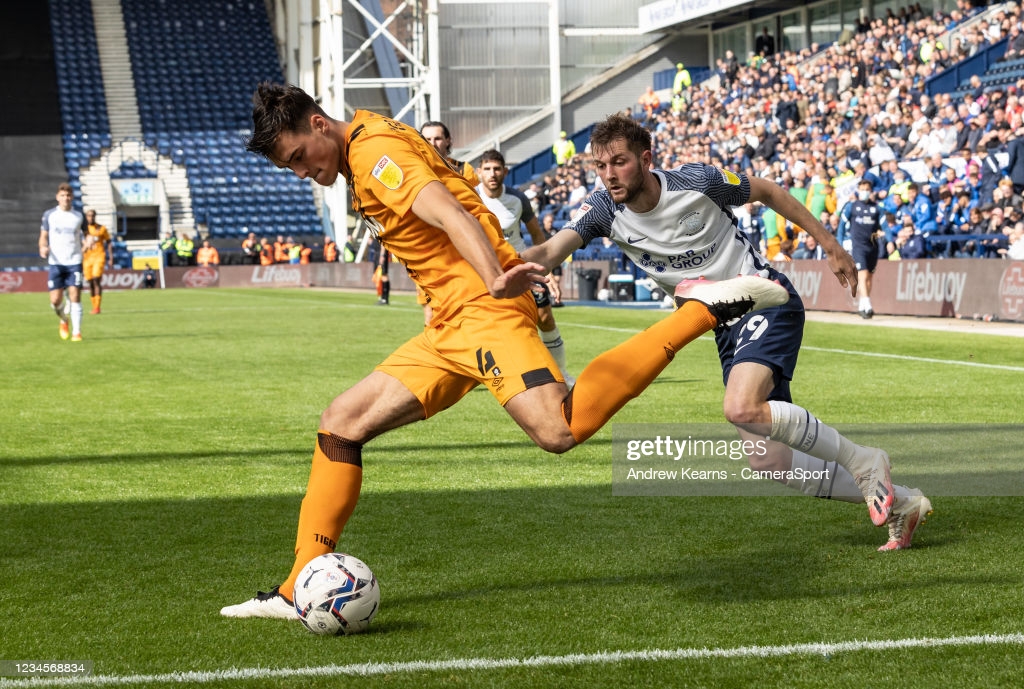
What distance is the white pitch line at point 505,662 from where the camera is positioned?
3900 mm

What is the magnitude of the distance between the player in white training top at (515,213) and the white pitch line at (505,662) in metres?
5.78

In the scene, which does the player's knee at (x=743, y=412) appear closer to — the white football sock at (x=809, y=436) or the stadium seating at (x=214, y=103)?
the white football sock at (x=809, y=436)

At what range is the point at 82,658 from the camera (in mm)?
4137

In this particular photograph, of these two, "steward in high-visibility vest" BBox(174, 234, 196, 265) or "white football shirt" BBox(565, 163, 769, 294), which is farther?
"steward in high-visibility vest" BBox(174, 234, 196, 265)

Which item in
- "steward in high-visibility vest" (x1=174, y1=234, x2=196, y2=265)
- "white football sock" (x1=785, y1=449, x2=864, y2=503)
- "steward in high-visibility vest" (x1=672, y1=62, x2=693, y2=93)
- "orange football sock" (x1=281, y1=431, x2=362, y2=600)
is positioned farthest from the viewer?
"steward in high-visibility vest" (x1=174, y1=234, x2=196, y2=265)

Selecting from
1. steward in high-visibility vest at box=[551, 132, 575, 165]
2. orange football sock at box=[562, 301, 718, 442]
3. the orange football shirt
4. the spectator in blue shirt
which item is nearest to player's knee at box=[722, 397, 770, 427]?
orange football sock at box=[562, 301, 718, 442]

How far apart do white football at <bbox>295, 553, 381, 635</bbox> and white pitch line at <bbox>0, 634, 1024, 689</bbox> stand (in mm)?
345

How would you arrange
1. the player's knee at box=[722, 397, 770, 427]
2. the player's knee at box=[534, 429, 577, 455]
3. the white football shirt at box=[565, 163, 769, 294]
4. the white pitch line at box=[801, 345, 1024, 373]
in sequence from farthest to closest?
the white pitch line at box=[801, 345, 1024, 373] → the white football shirt at box=[565, 163, 769, 294] → the player's knee at box=[722, 397, 770, 427] → the player's knee at box=[534, 429, 577, 455]

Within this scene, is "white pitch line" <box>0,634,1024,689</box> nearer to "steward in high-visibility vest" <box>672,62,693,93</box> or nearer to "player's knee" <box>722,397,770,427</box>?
"player's knee" <box>722,397,770,427</box>

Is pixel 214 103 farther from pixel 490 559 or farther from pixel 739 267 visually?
pixel 490 559

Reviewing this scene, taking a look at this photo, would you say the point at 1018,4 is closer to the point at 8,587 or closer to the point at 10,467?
the point at 10,467

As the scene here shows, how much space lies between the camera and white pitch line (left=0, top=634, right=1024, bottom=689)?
12.8 ft

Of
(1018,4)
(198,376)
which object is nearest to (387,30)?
(1018,4)

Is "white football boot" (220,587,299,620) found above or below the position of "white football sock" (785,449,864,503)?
below
